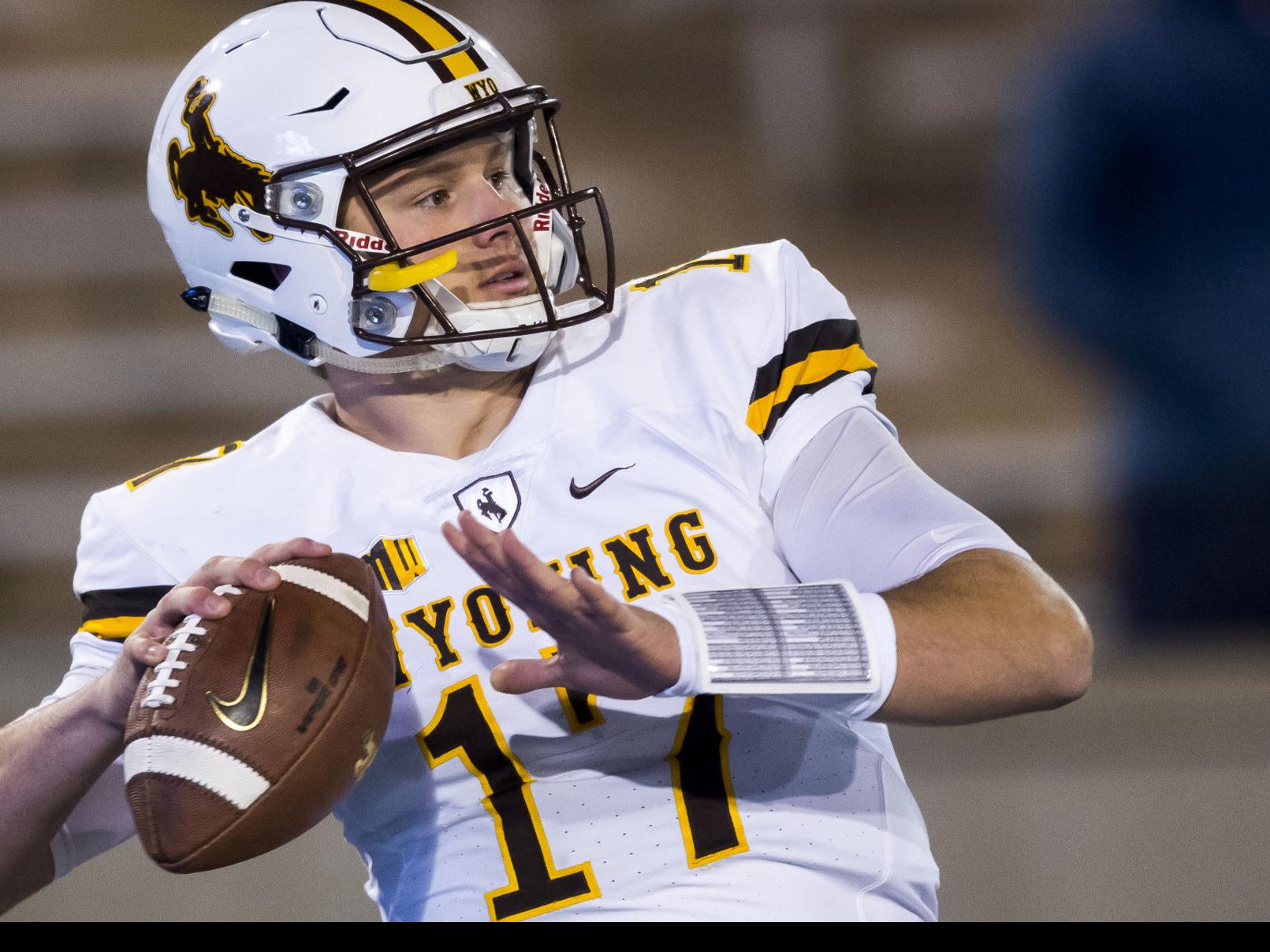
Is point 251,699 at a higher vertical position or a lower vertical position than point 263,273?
lower

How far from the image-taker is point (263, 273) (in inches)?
65.2

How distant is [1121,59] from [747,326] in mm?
1816

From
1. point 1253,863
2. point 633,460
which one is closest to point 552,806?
point 633,460

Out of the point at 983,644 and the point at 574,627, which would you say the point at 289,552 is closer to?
the point at 574,627

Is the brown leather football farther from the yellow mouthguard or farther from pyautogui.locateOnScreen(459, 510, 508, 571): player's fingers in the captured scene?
the yellow mouthguard

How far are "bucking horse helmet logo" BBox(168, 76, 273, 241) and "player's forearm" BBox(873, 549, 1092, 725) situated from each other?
827 millimetres

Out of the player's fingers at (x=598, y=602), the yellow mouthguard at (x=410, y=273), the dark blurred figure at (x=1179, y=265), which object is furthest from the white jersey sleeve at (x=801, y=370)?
the dark blurred figure at (x=1179, y=265)

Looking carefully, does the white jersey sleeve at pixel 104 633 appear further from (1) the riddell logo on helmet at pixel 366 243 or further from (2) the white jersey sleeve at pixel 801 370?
(2) the white jersey sleeve at pixel 801 370

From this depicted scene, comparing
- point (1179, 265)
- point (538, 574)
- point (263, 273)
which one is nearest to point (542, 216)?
point (263, 273)

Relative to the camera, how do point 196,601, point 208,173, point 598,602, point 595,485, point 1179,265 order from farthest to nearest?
point 1179,265
point 208,173
point 595,485
point 196,601
point 598,602

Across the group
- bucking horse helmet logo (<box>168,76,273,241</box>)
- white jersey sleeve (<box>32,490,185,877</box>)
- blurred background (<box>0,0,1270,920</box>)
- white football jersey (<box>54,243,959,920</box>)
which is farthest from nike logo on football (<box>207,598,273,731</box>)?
blurred background (<box>0,0,1270,920</box>)

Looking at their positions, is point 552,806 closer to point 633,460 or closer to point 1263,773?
point 633,460

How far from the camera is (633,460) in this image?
1.50 metres

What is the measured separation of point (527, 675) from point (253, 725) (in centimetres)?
26
